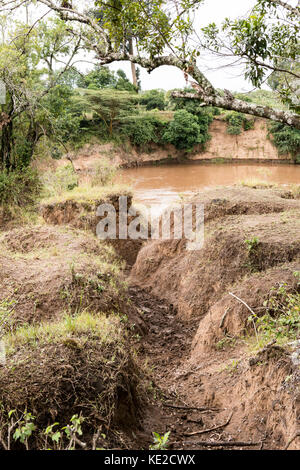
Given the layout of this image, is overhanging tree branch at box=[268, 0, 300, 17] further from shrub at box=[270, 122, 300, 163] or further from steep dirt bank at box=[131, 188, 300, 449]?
shrub at box=[270, 122, 300, 163]

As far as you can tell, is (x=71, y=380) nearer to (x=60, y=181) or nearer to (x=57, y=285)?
(x=57, y=285)

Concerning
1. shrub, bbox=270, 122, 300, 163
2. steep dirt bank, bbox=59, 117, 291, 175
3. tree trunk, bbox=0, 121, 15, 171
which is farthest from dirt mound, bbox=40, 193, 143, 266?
shrub, bbox=270, 122, 300, 163

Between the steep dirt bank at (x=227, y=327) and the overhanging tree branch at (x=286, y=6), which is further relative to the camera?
the overhanging tree branch at (x=286, y=6)

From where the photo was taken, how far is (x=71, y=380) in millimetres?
2562

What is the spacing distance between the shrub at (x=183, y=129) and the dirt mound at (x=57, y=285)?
1970cm

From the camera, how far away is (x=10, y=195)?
10.9 metres

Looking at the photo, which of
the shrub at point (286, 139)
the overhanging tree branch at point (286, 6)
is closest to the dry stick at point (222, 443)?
the overhanging tree branch at point (286, 6)

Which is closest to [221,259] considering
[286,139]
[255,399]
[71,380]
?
[255,399]

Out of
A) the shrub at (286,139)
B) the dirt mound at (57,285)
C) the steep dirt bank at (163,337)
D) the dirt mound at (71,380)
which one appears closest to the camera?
the dirt mound at (71,380)

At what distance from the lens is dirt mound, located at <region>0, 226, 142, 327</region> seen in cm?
434

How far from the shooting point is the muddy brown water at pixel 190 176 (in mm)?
18047

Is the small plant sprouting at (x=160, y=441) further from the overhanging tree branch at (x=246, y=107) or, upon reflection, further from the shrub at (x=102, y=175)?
the shrub at (x=102, y=175)

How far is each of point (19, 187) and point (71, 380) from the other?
31.0 feet

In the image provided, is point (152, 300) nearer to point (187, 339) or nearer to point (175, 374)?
point (187, 339)
